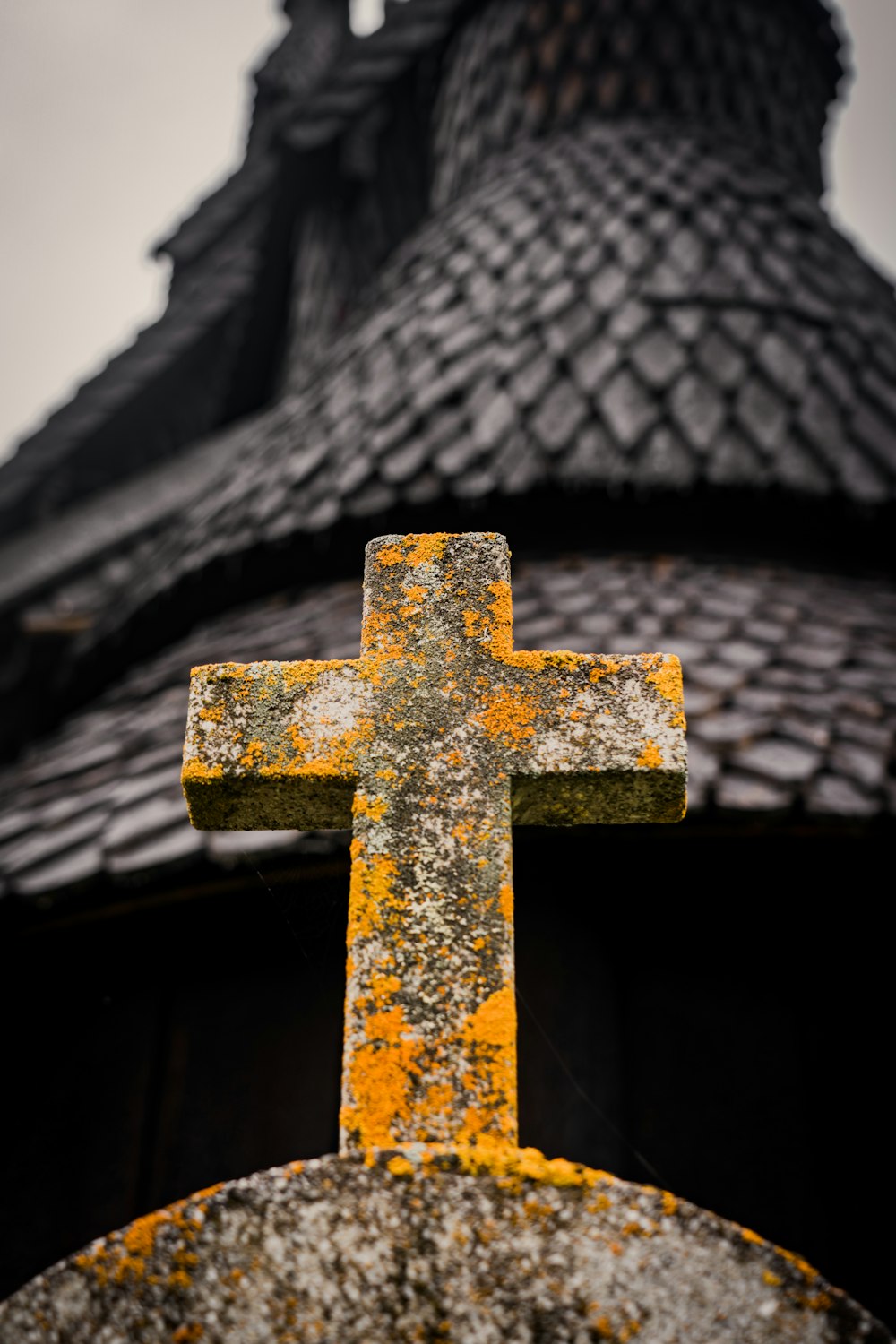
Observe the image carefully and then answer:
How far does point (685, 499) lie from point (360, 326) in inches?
83.6

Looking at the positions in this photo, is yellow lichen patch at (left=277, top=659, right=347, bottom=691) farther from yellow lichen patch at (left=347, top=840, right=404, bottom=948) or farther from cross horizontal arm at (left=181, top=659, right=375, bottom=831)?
yellow lichen patch at (left=347, top=840, right=404, bottom=948)

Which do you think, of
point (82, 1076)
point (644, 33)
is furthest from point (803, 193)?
point (82, 1076)

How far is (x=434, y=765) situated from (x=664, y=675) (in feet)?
1.00

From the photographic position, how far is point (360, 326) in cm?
531

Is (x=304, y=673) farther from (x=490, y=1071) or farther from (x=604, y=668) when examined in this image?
(x=490, y=1071)

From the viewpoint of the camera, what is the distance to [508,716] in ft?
4.62

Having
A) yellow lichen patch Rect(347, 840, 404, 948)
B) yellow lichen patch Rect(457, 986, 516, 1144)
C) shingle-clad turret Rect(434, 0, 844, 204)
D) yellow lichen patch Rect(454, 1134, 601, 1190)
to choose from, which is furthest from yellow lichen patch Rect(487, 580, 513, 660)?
shingle-clad turret Rect(434, 0, 844, 204)

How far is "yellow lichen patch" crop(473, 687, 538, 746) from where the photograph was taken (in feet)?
4.58

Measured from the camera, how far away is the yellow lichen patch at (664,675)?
1.44 metres

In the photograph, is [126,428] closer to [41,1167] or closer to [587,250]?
[587,250]

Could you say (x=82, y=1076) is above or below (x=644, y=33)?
below

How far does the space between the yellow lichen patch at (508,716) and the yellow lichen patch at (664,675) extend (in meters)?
0.15

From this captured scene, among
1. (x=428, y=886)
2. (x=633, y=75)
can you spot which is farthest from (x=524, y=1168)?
(x=633, y=75)

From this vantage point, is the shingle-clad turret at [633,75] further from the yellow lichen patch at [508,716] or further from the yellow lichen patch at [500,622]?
the yellow lichen patch at [508,716]
